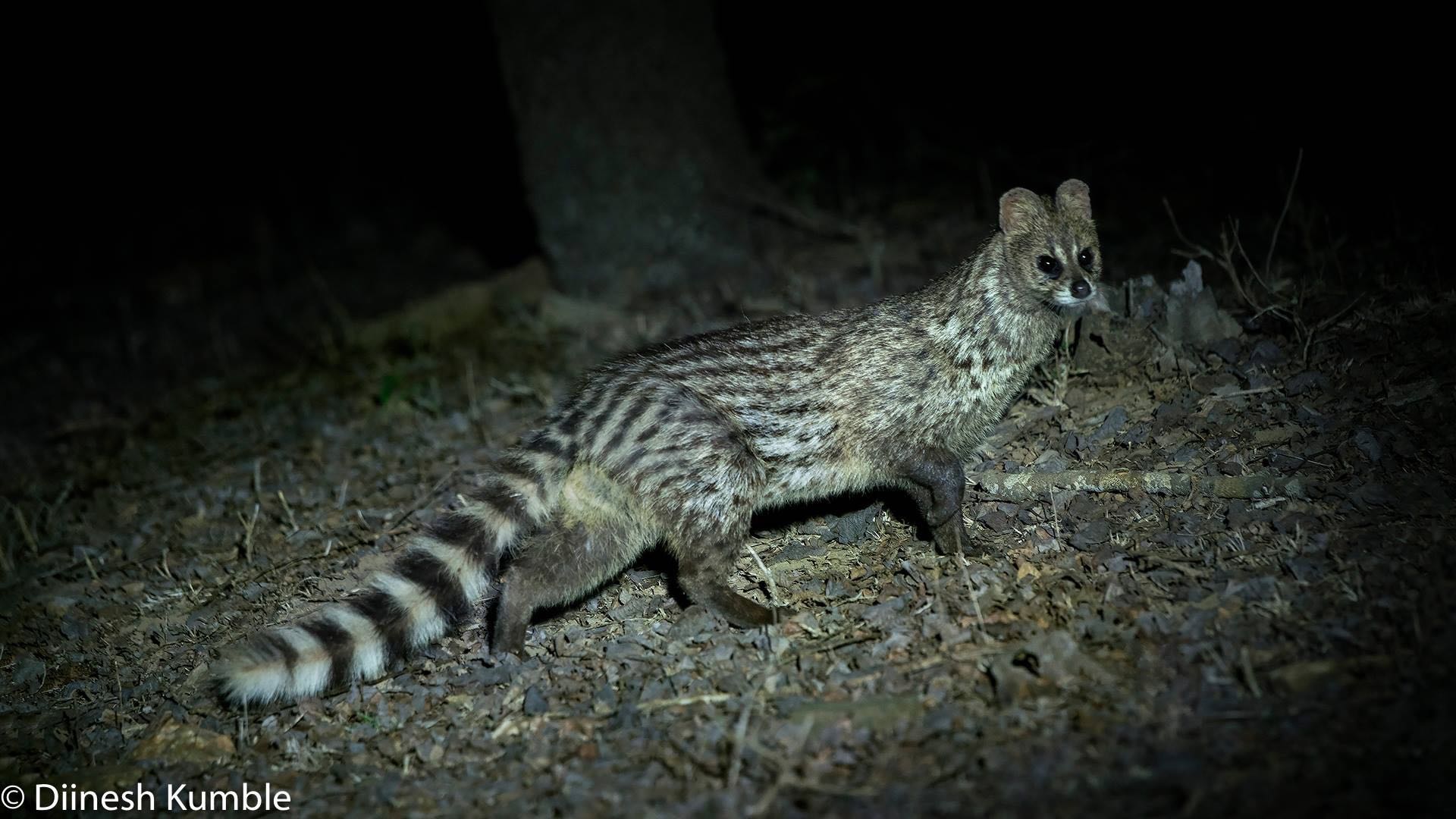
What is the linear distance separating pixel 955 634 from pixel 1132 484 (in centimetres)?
145

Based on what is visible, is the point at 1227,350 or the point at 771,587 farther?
the point at 1227,350

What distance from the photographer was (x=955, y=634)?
509 cm

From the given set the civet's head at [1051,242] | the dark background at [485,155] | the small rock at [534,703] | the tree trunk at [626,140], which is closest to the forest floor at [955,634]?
the small rock at [534,703]

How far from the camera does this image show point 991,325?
618 cm

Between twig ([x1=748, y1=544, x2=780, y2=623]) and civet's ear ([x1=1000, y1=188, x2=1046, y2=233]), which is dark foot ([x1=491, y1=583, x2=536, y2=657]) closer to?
twig ([x1=748, y1=544, x2=780, y2=623])

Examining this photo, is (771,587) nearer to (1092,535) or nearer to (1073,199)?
(1092,535)

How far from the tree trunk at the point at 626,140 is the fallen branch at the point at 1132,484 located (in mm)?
4775

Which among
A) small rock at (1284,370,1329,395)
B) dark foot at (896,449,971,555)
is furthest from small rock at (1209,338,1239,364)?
dark foot at (896,449,971,555)

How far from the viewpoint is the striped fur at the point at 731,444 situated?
18.8 ft

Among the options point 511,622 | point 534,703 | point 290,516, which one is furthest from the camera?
point 290,516

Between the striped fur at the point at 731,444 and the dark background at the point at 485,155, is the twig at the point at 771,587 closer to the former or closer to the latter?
the striped fur at the point at 731,444

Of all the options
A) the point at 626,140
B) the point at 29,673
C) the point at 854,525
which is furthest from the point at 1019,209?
the point at 29,673

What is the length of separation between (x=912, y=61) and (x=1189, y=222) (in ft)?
19.3

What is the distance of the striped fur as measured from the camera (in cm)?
573
